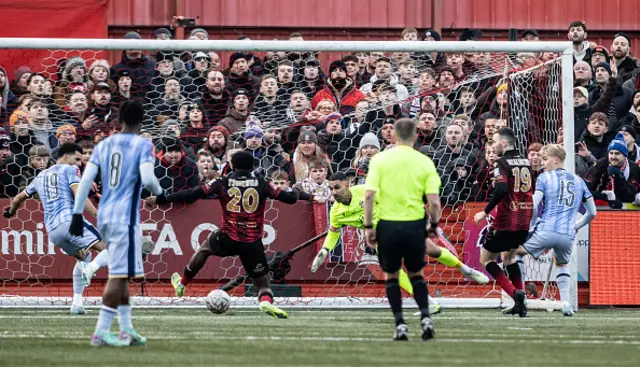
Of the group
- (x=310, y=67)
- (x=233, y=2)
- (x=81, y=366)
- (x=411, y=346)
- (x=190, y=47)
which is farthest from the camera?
(x=233, y=2)

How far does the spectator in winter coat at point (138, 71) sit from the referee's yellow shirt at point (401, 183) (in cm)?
747

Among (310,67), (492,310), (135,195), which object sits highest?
(310,67)

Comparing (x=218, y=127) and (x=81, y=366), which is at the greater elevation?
(x=218, y=127)

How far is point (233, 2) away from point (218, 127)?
626 cm

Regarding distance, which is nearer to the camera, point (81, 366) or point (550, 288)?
point (81, 366)

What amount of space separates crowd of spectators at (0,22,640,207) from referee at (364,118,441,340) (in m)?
5.83

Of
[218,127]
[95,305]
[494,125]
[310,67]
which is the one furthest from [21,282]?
[494,125]

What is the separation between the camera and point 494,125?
650 inches

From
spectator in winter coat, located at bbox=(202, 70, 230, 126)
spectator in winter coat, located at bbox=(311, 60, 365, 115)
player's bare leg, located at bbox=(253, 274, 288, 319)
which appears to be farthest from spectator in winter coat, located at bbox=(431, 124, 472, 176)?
player's bare leg, located at bbox=(253, 274, 288, 319)

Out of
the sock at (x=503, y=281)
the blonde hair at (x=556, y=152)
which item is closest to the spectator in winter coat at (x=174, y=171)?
the sock at (x=503, y=281)

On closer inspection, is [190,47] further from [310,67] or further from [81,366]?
[81,366]

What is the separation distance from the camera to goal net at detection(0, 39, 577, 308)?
15547 mm

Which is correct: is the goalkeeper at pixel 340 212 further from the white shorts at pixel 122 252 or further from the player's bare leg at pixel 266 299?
the white shorts at pixel 122 252

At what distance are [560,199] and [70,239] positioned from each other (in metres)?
5.79
